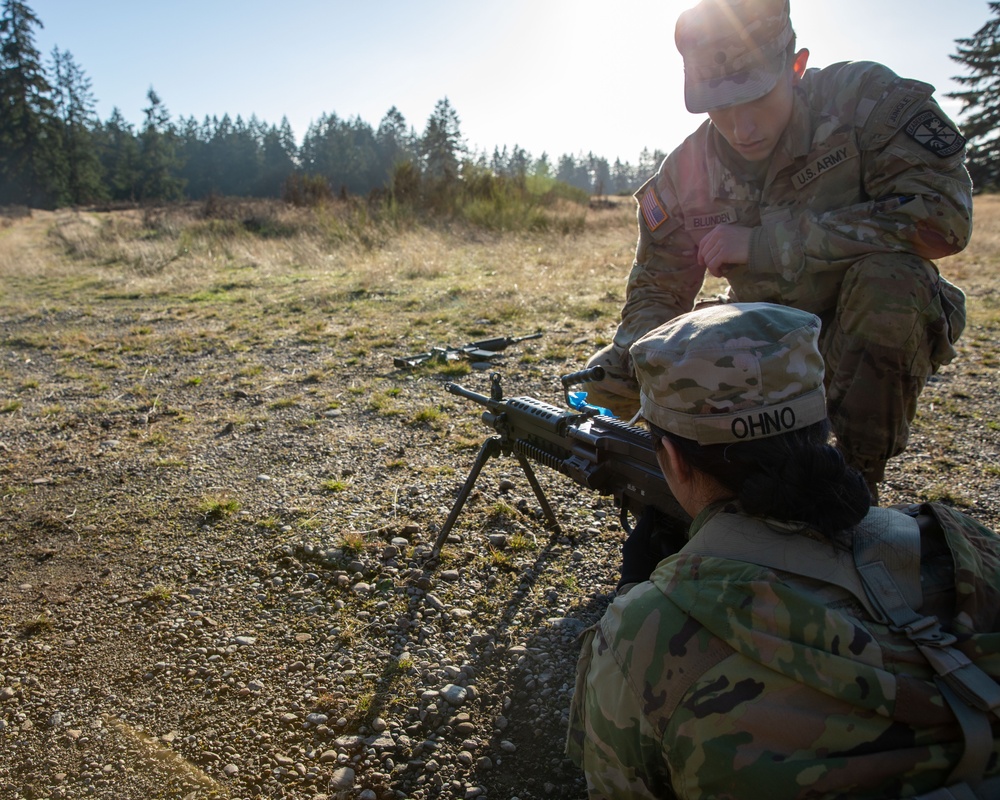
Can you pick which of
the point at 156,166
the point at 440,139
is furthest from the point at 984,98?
the point at 156,166

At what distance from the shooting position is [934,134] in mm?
2574

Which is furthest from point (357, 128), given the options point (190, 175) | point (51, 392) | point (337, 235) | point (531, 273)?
point (51, 392)

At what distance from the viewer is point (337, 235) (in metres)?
15.3

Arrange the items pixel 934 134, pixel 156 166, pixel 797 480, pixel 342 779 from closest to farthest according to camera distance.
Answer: pixel 797 480
pixel 342 779
pixel 934 134
pixel 156 166

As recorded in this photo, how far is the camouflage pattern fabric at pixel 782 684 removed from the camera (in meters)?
1.08

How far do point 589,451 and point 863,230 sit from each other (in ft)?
4.28

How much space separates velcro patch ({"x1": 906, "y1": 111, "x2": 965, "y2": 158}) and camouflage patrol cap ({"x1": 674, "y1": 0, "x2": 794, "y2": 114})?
0.52 meters

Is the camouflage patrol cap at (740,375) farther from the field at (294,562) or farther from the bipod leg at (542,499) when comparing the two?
the bipod leg at (542,499)

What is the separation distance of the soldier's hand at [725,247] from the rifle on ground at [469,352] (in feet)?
10.1

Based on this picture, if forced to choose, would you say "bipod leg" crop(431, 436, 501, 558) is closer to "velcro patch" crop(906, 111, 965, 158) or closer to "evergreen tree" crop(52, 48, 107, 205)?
"velcro patch" crop(906, 111, 965, 158)

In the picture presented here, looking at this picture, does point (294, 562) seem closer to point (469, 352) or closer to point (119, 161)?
point (469, 352)

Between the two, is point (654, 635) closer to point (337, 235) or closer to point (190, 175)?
point (337, 235)

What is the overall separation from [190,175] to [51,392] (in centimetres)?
6902

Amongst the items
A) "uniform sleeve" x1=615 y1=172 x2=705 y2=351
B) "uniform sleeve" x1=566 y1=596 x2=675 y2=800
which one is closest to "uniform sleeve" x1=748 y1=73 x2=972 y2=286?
"uniform sleeve" x1=615 y1=172 x2=705 y2=351
